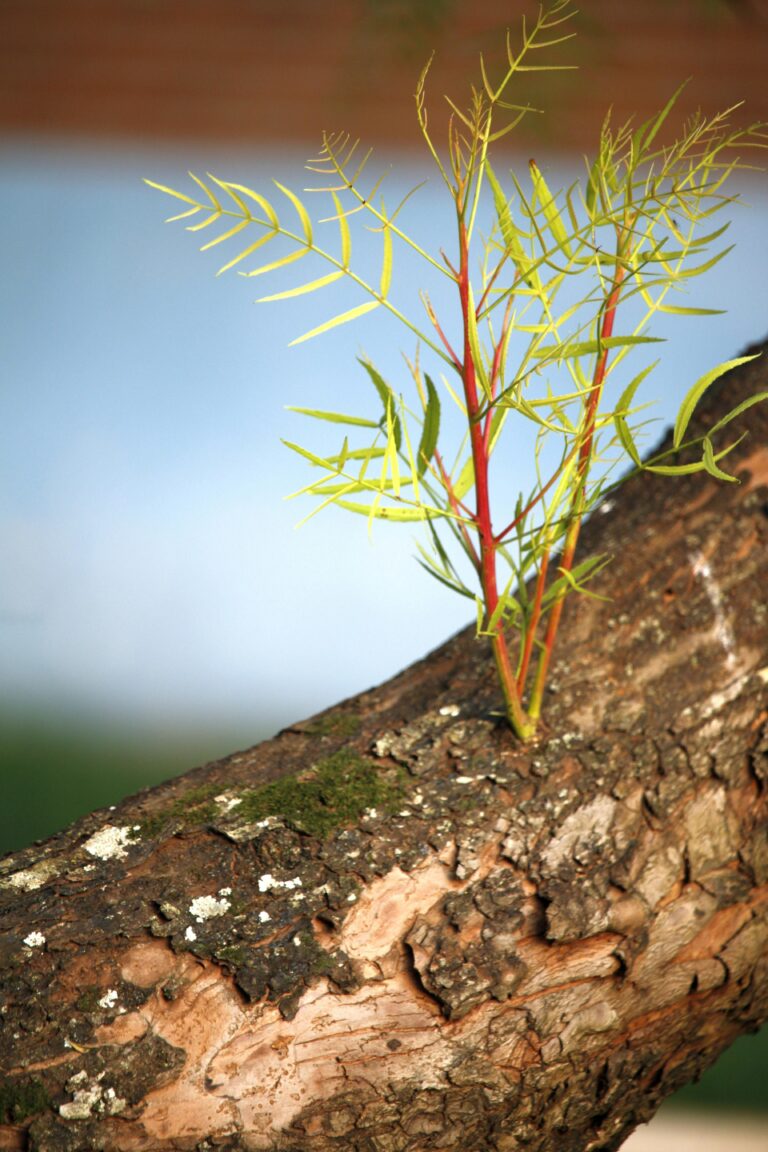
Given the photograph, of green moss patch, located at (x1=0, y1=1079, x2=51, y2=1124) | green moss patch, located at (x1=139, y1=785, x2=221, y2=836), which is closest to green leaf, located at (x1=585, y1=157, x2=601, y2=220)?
green moss patch, located at (x1=139, y1=785, x2=221, y2=836)

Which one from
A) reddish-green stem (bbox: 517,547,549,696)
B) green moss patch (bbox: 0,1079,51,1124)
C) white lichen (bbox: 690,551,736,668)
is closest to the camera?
green moss patch (bbox: 0,1079,51,1124)

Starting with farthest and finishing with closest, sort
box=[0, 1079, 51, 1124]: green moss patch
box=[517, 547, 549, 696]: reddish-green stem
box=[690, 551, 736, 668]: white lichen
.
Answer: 1. box=[690, 551, 736, 668]: white lichen
2. box=[517, 547, 549, 696]: reddish-green stem
3. box=[0, 1079, 51, 1124]: green moss patch

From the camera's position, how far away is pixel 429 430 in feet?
1.77

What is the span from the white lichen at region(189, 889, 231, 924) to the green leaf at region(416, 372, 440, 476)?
0.79 feet

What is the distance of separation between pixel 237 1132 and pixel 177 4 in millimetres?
1947

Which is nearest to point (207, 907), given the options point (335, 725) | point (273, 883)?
point (273, 883)

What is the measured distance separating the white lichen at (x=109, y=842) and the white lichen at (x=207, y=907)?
0.05 meters

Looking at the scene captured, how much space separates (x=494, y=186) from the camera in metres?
0.52

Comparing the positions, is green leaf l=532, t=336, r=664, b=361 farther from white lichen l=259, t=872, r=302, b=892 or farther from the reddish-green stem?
white lichen l=259, t=872, r=302, b=892

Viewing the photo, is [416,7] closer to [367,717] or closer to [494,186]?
[494,186]

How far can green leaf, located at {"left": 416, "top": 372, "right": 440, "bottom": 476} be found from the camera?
52 centimetres

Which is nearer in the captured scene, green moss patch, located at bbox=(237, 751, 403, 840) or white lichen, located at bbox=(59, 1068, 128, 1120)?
white lichen, located at bbox=(59, 1068, 128, 1120)

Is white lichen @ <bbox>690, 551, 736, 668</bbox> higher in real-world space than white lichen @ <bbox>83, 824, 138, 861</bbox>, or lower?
lower


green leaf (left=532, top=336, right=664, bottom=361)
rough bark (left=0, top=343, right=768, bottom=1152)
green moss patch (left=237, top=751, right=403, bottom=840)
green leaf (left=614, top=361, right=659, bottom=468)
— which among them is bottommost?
rough bark (left=0, top=343, right=768, bottom=1152)
